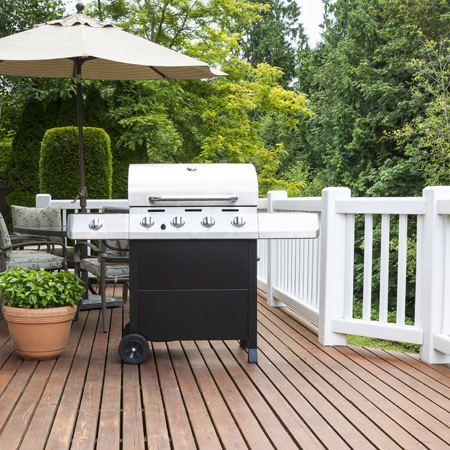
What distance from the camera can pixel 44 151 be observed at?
7.44 metres

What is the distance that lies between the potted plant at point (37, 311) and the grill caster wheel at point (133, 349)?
1.32ft

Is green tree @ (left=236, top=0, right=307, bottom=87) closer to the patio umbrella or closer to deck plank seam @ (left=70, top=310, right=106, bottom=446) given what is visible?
the patio umbrella

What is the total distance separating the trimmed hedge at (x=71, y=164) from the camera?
7328 mm

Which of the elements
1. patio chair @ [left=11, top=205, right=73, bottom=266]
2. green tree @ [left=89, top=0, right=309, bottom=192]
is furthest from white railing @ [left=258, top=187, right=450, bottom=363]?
green tree @ [left=89, top=0, right=309, bottom=192]

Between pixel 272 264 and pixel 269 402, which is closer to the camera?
pixel 269 402

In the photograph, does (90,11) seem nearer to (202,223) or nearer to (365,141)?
(365,141)

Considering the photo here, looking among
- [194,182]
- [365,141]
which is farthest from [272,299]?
[365,141]

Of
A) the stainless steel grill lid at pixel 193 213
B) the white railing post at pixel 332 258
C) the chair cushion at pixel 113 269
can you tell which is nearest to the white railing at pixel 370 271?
the white railing post at pixel 332 258

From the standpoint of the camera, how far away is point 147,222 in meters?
3.35

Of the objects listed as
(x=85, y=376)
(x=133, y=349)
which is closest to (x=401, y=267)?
(x=133, y=349)

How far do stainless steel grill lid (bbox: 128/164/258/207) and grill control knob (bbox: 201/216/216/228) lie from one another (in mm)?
87

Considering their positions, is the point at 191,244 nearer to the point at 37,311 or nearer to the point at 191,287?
the point at 191,287

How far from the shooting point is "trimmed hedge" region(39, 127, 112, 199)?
7328 millimetres

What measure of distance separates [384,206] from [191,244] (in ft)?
3.97
